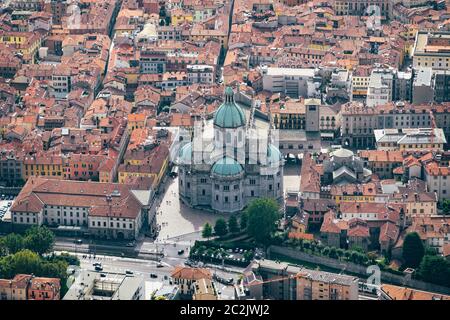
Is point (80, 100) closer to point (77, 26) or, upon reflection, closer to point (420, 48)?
point (77, 26)

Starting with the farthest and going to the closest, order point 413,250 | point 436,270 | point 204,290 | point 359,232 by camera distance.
→ point 359,232 → point 413,250 → point 436,270 → point 204,290

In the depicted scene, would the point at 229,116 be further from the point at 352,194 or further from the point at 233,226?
the point at 352,194

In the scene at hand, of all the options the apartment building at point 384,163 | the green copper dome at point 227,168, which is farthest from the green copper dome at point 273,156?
the apartment building at point 384,163

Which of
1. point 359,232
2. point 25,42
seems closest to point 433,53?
point 359,232

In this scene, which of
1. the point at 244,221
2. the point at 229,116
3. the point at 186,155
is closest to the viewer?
the point at 244,221

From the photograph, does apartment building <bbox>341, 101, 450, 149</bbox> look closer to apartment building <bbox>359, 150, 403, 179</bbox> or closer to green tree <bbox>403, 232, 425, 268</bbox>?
apartment building <bbox>359, 150, 403, 179</bbox>

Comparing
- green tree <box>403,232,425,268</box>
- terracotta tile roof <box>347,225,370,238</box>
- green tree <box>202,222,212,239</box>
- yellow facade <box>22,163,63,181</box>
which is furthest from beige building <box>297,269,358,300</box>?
yellow facade <box>22,163,63,181</box>
